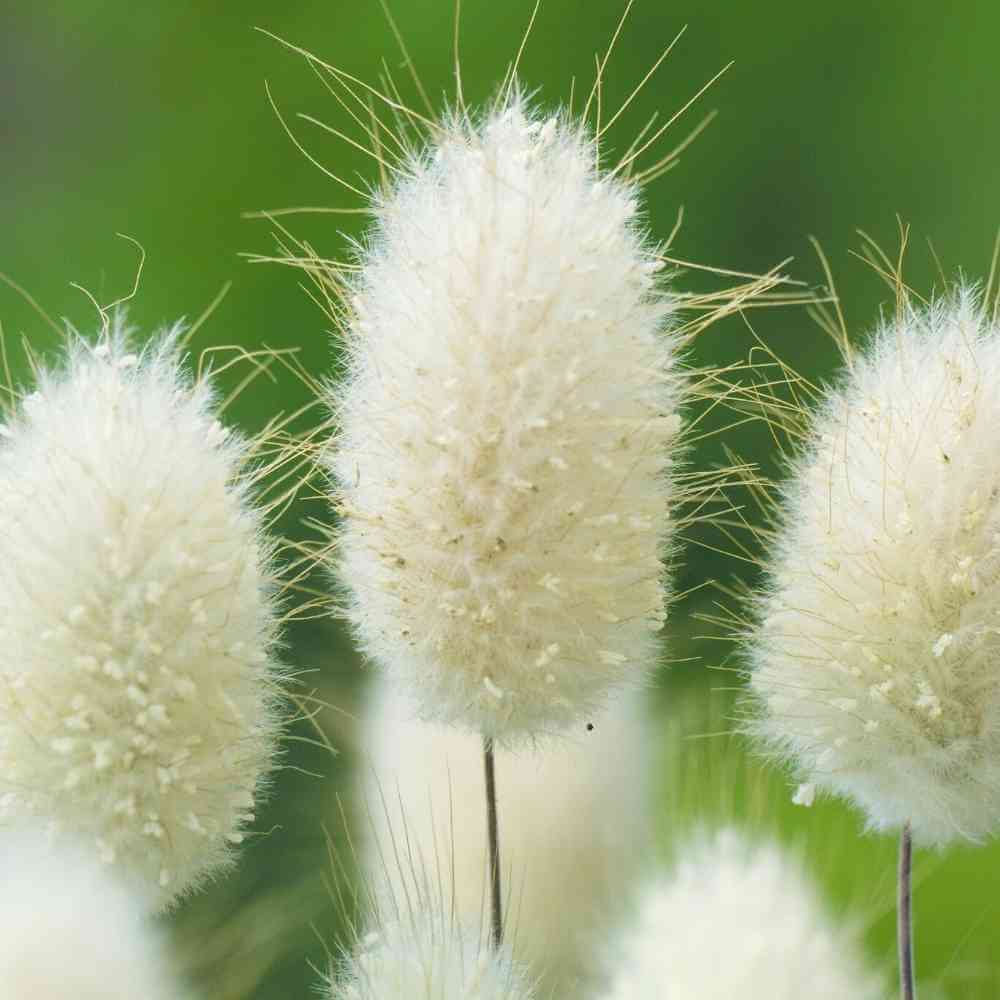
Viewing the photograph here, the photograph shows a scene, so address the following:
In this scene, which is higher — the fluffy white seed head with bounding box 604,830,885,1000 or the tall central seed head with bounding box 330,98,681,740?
the tall central seed head with bounding box 330,98,681,740

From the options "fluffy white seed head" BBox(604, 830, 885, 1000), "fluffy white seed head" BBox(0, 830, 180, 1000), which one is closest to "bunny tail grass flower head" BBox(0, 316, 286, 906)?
"fluffy white seed head" BBox(0, 830, 180, 1000)

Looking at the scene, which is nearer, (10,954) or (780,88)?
(10,954)

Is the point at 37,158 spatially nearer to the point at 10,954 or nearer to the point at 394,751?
the point at 394,751

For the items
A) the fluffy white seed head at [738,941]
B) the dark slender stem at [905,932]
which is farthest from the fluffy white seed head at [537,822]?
the dark slender stem at [905,932]

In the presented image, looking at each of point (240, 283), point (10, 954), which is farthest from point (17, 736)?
point (240, 283)

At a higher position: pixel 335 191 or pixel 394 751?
pixel 335 191

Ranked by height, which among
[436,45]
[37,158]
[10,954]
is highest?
[436,45]

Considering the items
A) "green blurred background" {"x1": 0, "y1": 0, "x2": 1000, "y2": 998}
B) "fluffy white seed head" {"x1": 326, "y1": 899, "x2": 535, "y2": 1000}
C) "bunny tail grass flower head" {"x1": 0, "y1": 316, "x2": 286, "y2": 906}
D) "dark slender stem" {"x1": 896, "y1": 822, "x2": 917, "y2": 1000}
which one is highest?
"green blurred background" {"x1": 0, "y1": 0, "x2": 1000, "y2": 998}

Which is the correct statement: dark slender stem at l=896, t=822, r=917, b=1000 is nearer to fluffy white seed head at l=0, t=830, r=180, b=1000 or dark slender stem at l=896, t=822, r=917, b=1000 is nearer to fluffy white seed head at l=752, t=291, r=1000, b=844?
fluffy white seed head at l=752, t=291, r=1000, b=844

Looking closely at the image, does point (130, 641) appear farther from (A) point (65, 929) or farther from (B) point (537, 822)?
(B) point (537, 822)
